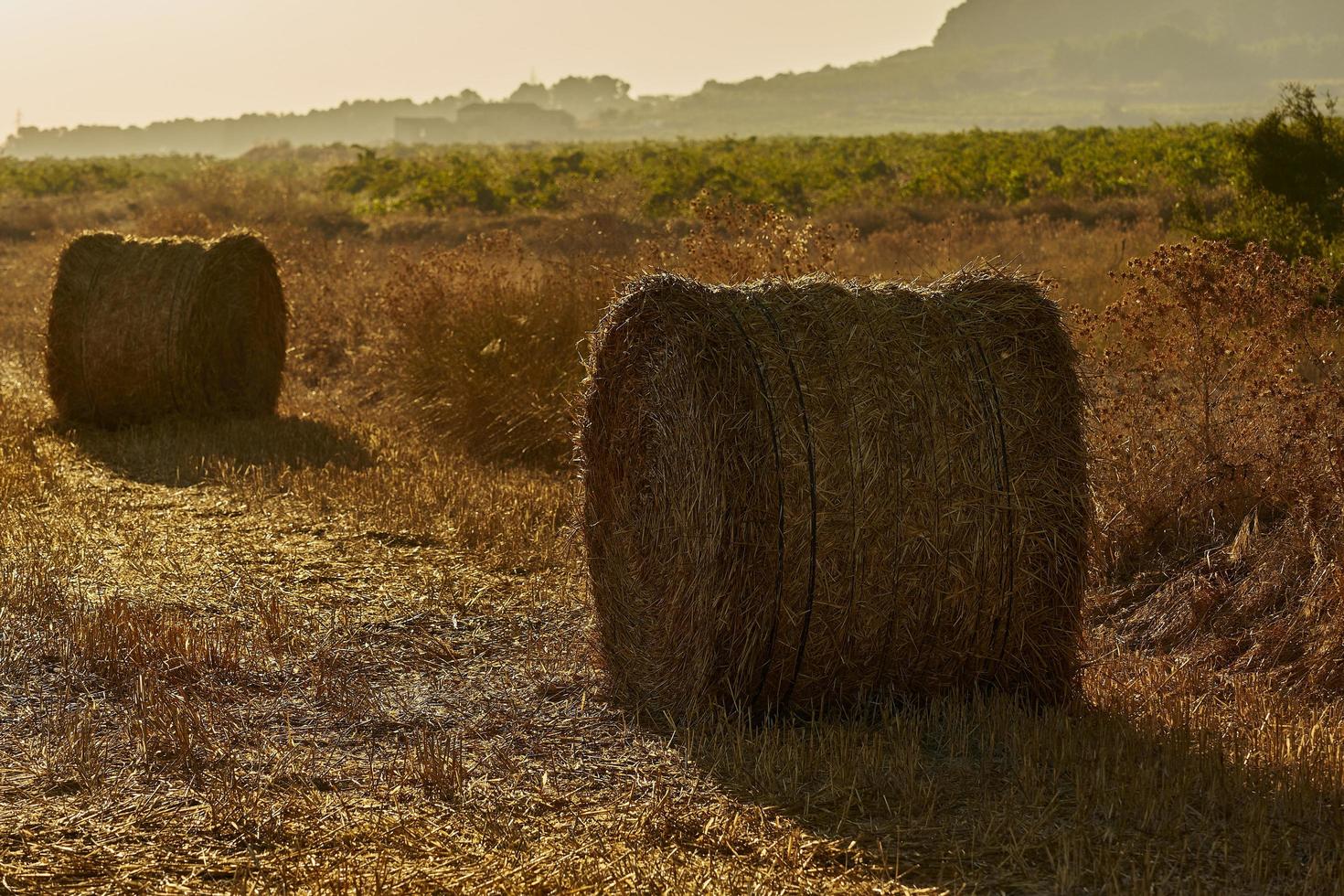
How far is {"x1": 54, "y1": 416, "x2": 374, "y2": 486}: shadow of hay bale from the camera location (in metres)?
9.41

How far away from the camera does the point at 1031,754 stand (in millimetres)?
4648

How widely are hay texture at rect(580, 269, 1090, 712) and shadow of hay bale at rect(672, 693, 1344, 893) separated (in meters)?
0.22

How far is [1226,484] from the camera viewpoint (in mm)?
7133

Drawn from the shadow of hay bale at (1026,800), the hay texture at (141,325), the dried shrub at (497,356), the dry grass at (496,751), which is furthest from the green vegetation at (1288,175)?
the shadow of hay bale at (1026,800)

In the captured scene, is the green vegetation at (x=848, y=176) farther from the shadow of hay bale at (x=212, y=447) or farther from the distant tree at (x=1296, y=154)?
the shadow of hay bale at (x=212, y=447)

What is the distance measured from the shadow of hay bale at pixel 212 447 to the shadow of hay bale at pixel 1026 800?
5342 millimetres

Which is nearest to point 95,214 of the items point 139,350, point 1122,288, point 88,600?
point 139,350

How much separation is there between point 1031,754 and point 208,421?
793 cm

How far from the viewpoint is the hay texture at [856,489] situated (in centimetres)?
487

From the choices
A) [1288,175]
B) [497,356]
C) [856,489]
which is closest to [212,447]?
[497,356]

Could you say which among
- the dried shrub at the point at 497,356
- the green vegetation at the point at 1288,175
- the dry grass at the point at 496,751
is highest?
the green vegetation at the point at 1288,175

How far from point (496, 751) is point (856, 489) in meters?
1.51

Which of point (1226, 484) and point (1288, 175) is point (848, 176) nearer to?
point (1288, 175)

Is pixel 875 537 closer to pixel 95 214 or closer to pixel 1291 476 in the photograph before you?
pixel 1291 476
